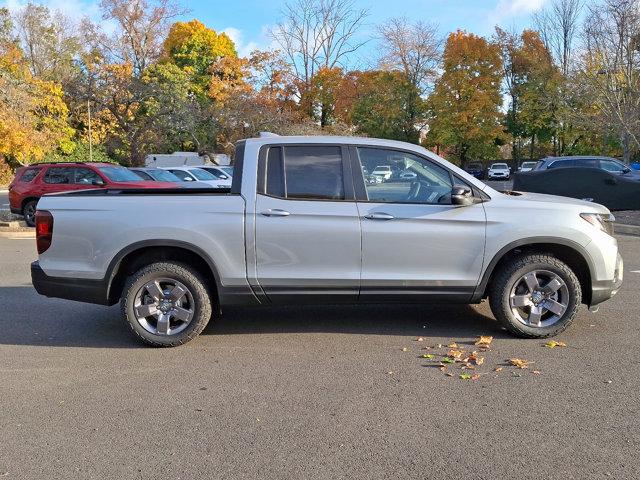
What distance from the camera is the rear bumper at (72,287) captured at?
517cm

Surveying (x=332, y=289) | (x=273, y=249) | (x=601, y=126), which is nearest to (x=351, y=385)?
(x=332, y=289)

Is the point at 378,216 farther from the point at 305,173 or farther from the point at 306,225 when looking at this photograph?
the point at 305,173

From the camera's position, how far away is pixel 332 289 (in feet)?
16.9

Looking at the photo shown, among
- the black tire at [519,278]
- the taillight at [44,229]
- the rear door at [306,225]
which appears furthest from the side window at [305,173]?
the taillight at [44,229]

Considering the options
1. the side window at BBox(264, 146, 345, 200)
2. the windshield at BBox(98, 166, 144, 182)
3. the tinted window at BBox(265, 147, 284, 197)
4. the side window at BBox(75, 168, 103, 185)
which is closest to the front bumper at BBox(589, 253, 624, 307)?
the side window at BBox(264, 146, 345, 200)

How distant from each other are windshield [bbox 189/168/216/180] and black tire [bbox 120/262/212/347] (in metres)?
15.8

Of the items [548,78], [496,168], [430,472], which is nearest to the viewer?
[430,472]

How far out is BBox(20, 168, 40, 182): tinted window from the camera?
15392 millimetres

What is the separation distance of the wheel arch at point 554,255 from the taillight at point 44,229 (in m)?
3.93

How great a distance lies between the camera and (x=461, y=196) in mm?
5074

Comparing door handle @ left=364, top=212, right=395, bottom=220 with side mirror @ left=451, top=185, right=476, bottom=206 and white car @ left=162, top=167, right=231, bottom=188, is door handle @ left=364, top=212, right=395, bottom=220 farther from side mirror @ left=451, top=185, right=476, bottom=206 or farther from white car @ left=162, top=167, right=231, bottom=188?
white car @ left=162, top=167, right=231, bottom=188

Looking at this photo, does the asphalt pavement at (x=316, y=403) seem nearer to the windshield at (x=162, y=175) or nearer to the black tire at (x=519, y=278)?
the black tire at (x=519, y=278)

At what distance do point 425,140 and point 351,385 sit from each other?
50252 millimetres

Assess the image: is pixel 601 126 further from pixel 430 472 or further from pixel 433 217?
pixel 430 472
